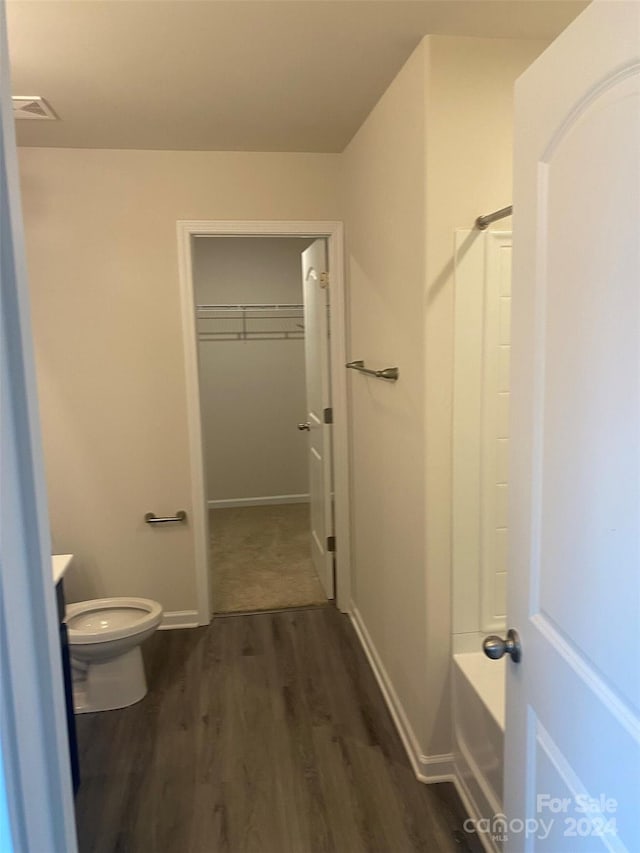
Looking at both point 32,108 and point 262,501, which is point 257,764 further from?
point 262,501

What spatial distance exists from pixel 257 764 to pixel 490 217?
1.99 m

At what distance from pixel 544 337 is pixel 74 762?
201 centimetres

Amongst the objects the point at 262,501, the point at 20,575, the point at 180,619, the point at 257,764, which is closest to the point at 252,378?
the point at 262,501

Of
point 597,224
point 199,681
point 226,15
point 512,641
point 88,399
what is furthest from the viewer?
point 88,399

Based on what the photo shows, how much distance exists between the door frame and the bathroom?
4 centimetres

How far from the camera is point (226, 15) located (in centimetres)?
175

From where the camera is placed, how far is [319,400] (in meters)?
3.64

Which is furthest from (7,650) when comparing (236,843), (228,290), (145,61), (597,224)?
(228,290)

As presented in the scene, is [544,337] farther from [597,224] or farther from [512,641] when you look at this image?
[512,641]

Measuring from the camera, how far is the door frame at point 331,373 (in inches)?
126

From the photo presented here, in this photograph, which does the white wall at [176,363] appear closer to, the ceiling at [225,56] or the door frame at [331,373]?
the door frame at [331,373]

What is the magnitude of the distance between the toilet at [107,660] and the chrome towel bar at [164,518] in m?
0.58

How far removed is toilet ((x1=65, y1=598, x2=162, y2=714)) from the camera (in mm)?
2570

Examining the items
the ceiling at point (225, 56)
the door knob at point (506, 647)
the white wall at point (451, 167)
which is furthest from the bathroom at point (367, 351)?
the door knob at point (506, 647)
